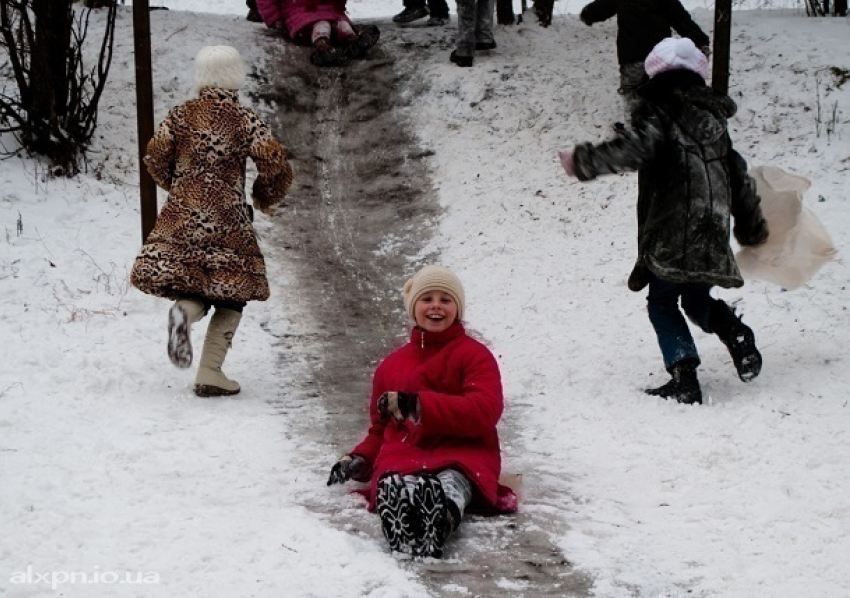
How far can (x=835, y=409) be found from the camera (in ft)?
19.5

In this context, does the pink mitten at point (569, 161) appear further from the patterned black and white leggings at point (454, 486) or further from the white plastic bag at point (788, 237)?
the patterned black and white leggings at point (454, 486)

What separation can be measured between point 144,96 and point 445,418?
5.26 meters

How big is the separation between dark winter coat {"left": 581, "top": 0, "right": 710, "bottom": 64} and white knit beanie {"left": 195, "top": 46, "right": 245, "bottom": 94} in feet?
18.1

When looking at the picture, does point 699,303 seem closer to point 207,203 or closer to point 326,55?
point 207,203

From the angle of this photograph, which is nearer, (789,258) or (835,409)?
(835,409)

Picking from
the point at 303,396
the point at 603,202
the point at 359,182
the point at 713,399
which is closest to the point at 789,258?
the point at 713,399

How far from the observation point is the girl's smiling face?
16.7 ft

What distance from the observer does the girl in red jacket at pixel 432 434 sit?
435 centimetres

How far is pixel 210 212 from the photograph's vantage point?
6609 mm

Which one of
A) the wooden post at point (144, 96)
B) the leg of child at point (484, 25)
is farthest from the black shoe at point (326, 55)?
the wooden post at point (144, 96)

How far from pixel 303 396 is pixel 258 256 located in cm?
91

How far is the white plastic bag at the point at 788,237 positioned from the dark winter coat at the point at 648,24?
4513 millimetres

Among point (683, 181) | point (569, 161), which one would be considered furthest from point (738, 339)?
point (569, 161)

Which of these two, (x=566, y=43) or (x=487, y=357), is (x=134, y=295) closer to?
(x=487, y=357)
